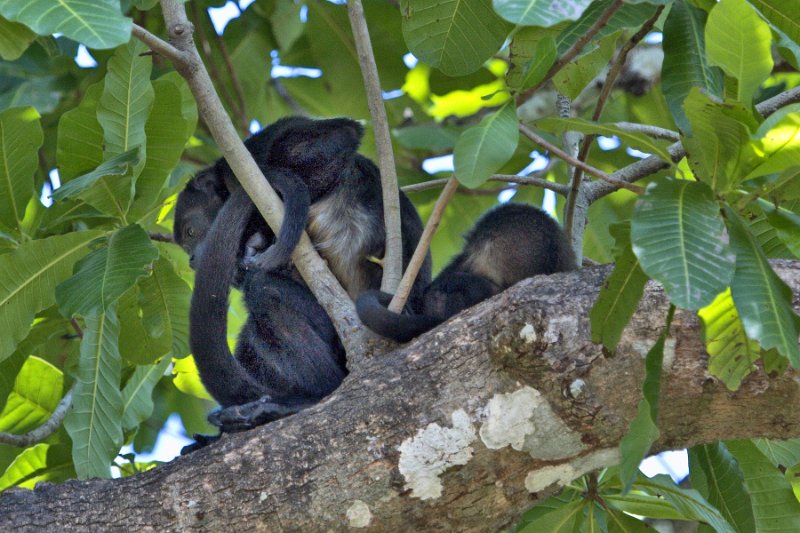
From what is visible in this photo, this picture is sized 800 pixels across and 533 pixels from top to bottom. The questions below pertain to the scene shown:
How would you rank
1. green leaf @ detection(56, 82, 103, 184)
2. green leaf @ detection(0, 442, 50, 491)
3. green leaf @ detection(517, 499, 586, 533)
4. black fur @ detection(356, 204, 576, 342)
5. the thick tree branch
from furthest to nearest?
green leaf @ detection(0, 442, 50, 491) → green leaf @ detection(56, 82, 103, 184) → black fur @ detection(356, 204, 576, 342) → the thick tree branch → green leaf @ detection(517, 499, 586, 533)

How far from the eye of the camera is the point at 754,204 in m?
2.61

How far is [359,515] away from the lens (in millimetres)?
2623

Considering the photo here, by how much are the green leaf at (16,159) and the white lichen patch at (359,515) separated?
1908 mm

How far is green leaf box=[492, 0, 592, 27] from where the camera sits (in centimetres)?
225

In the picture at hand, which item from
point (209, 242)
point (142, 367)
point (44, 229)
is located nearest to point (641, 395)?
point (209, 242)

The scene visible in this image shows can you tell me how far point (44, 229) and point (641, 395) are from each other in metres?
2.41

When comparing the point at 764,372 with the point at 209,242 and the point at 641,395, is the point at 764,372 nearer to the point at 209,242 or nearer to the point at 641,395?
the point at 641,395

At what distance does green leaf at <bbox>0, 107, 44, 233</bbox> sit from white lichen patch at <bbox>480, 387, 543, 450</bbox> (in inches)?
82.6

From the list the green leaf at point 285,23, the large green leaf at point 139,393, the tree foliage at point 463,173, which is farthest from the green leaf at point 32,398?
the green leaf at point 285,23

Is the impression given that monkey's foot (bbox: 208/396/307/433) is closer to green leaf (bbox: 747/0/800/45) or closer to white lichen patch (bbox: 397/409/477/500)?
white lichen patch (bbox: 397/409/477/500)

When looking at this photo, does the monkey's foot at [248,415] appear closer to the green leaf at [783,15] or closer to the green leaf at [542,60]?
the green leaf at [542,60]

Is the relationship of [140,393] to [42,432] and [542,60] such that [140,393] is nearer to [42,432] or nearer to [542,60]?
[42,432]

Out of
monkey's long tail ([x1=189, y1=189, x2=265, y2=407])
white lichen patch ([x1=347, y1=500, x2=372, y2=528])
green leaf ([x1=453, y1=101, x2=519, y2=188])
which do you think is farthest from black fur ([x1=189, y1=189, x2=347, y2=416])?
green leaf ([x1=453, y1=101, x2=519, y2=188])

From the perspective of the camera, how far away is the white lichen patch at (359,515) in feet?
8.61
